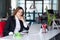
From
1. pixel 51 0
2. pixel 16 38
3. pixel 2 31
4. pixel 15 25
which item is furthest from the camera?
pixel 51 0

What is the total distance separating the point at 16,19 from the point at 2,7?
9.16m

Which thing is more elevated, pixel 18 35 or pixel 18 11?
pixel 18 11

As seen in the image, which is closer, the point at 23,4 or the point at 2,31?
the point at 2,31

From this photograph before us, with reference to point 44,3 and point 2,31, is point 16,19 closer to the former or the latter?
point 2,31

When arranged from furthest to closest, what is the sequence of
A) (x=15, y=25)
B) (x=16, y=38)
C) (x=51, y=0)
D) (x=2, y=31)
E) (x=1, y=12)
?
(x=51, y=0) → (x=1, y=12) → (x=15, y=25) → (x=2, y=31) → (x=16, y=38)

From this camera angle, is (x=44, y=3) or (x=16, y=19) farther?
(x=44, y=3)

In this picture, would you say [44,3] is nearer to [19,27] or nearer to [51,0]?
[51,0]

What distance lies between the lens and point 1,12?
12547 mm

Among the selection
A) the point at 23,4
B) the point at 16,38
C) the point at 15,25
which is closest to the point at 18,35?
the point at 16,38

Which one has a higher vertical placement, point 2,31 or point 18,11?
point 18,11

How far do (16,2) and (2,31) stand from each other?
10783 millimetres

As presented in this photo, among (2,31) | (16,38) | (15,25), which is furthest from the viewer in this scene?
(15,25)

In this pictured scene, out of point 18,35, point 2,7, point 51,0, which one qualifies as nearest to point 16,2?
point 2,7

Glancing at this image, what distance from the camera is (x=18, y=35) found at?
268 cm
